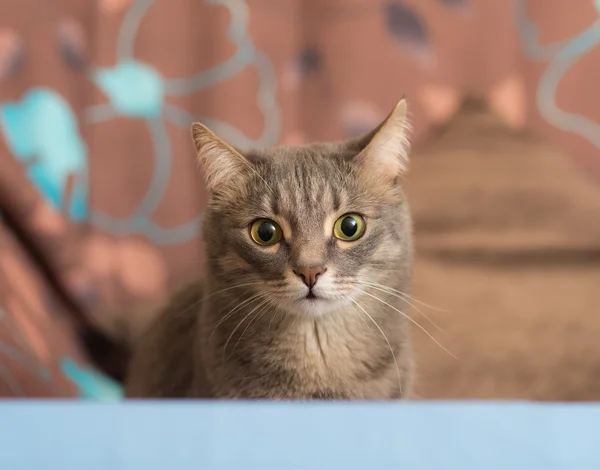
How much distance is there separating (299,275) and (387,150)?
0.24 metres

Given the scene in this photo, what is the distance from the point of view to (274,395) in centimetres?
84

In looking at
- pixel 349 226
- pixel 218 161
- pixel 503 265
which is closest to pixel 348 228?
pixel 349 226

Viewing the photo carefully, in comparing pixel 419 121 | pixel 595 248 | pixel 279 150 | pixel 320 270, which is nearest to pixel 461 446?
pixel 320 270

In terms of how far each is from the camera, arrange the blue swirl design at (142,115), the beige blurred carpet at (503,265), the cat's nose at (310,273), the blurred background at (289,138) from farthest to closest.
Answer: the blue swirl design at (142,115)
the blurred background at (289,138)
the beige blurred carpet at (503,265)
the cat's nose at (310,273)

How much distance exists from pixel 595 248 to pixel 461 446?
3.78 feet

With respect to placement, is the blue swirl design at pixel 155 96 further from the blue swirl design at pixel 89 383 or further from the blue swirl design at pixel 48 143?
the blue swirl design at pixel 89 383

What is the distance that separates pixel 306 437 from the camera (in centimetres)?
49

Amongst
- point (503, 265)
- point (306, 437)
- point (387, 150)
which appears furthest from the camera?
point (503, 265)

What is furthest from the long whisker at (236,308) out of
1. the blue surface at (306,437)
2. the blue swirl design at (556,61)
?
the blue swirl design at (556,61)

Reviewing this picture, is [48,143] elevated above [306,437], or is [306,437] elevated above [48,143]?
[48,143]

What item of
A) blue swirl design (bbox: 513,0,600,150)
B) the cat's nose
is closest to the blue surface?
the cat's nose

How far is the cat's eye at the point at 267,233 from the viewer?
83 cm

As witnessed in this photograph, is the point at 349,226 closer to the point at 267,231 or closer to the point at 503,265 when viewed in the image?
the point at 267,231

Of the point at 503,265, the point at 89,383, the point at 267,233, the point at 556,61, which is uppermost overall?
the point at 556,61
